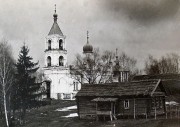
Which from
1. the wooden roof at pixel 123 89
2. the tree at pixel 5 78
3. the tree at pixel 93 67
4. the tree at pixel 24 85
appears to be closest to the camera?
the wooden roof at pixel 123 89

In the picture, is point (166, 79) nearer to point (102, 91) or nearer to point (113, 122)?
point (102, 91)

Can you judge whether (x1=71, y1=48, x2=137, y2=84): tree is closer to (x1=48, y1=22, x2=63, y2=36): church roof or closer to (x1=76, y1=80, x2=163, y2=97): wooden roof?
(x1=48, y1=22, x2=63, y2=36): church roof

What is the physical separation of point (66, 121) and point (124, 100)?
6616mm

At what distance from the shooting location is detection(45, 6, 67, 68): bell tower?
229 feet

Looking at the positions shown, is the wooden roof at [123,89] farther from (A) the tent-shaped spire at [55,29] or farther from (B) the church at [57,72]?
(A) the tent-shaped spire at [55,29]

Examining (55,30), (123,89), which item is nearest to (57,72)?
(55,30)

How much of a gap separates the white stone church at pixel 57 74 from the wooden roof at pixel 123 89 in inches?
953

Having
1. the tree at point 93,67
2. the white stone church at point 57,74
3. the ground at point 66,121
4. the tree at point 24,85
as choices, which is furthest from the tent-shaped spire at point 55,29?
the tree at point 24,85

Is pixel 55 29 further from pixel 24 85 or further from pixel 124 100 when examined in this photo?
pixel 124 100

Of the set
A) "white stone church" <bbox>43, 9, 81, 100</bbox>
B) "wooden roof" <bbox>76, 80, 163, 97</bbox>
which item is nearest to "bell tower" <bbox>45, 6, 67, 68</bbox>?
"white stone church" <bbox>43, 9, 81, 100</bbox>

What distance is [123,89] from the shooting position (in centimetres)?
4316

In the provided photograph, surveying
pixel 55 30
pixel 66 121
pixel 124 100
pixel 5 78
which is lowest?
pixel 66 121

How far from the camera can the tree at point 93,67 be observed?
64.1m

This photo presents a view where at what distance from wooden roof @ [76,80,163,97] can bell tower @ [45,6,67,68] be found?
2486 cm
